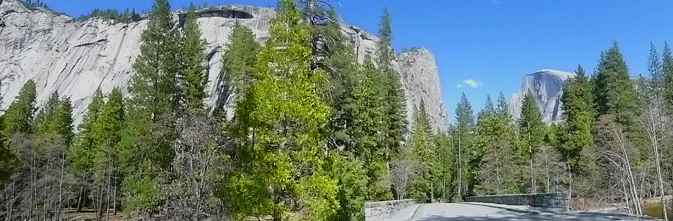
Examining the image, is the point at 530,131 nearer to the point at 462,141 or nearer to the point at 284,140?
the point at 462,141

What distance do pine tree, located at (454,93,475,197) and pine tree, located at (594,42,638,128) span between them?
558 inches

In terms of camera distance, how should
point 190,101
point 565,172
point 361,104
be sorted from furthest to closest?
point 565,172, point 361,104, point 190,101

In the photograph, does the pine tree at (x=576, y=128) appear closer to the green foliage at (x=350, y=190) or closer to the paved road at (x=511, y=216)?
the green foliage at (x=350, y=190)

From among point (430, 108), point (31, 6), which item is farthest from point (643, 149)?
point (31, 6)

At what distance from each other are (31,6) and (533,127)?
120422mm

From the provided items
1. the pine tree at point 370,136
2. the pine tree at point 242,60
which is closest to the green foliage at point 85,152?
the pine tree at point 242,60

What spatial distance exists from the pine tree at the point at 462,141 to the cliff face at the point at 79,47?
39133 mm

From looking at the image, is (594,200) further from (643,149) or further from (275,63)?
(275,63)

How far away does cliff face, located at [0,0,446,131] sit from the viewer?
92.4 m

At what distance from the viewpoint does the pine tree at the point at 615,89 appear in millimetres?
39969

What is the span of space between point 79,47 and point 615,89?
95952mm

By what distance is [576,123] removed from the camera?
130 feet

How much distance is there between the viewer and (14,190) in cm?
3178

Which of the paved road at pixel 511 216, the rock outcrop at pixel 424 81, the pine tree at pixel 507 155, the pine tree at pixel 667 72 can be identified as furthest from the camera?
the rock outcrop at pixel 424 81
